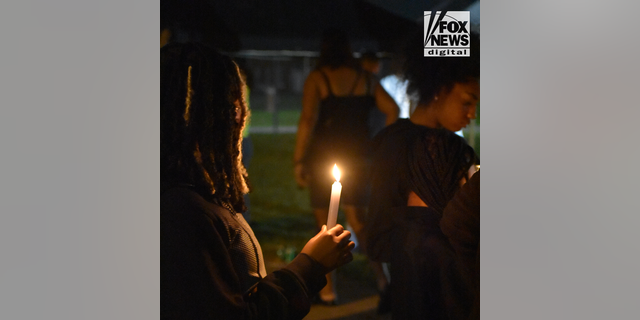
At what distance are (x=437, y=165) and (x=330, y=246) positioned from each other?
2.12ft

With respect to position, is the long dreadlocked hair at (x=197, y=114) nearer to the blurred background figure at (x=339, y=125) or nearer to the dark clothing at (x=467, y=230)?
the blurred background figure at (x=339, y=125)

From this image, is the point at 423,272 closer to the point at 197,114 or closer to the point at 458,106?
the point at 458,106

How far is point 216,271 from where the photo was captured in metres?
2.13

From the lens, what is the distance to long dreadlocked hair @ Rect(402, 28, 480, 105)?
224cm

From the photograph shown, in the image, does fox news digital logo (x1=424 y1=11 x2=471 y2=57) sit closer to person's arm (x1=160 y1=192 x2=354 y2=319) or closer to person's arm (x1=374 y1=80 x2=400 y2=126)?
person's arm (x1=374 y1=80 x2=400 y2=126)

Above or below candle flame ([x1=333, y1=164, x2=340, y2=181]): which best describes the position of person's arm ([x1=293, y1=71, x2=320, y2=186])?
above

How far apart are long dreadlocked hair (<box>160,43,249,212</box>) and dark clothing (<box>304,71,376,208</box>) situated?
1.31ft

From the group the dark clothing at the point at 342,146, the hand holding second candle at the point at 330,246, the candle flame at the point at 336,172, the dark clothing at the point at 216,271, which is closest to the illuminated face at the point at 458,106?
the dark clothing at the point at 342,146

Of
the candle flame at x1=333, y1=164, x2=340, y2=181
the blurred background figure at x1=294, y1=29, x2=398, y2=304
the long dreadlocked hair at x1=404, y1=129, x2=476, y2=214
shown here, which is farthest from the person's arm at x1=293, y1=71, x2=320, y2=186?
the long dreadlocked hair at x1=404, y1=129, x2=476, y2=214
